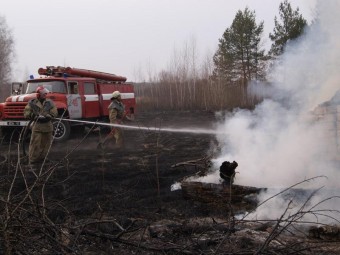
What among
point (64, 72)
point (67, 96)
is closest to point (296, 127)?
point (67, 96)

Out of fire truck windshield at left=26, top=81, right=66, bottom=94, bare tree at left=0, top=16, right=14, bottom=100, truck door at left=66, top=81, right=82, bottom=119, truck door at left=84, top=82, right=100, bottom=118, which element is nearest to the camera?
fire truck windshield at left=26, top=81, right=66, bottom=94

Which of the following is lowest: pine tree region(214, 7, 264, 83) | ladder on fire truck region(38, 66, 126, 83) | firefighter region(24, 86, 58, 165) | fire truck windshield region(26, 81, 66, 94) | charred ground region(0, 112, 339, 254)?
charred ground region(0, 112, 339, 254)

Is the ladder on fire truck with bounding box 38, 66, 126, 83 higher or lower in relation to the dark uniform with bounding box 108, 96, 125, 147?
higher

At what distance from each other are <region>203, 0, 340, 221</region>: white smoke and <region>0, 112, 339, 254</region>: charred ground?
87 centimetres

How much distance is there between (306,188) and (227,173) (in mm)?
1160

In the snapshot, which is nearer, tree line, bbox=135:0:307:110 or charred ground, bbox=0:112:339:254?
charred ground, bbox=0:112:339:254

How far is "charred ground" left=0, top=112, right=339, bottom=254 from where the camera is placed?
2643mm

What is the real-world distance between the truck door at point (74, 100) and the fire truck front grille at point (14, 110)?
1.57m

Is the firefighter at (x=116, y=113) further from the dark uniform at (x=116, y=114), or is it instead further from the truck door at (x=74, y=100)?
the truck door at (x=74, y=100)

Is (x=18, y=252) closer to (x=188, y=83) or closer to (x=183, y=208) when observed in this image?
(x=183, y=208)

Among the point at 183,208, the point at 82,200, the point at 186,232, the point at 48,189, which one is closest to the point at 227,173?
the point at 183,208

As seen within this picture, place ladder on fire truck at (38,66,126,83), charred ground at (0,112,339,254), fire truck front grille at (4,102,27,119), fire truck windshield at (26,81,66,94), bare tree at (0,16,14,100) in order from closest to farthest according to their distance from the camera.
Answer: charred ground at (0,112,339,254) → fire truck front grille at (4,102,27,119) → fire truck windshield at (26,81,66,94) → ladder on fire truck at (38,66,126,83) → bare tree at (0,16,14,100)

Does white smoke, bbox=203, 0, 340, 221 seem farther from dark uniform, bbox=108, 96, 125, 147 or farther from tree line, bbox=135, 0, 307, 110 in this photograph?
tree line, bbox=135, 0, 307, 110

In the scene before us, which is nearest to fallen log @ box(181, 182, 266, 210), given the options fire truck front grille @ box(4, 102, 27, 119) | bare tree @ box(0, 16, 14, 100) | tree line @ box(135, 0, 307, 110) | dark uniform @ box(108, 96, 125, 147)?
dark uniform @ box(108, 96, 125, 147)
